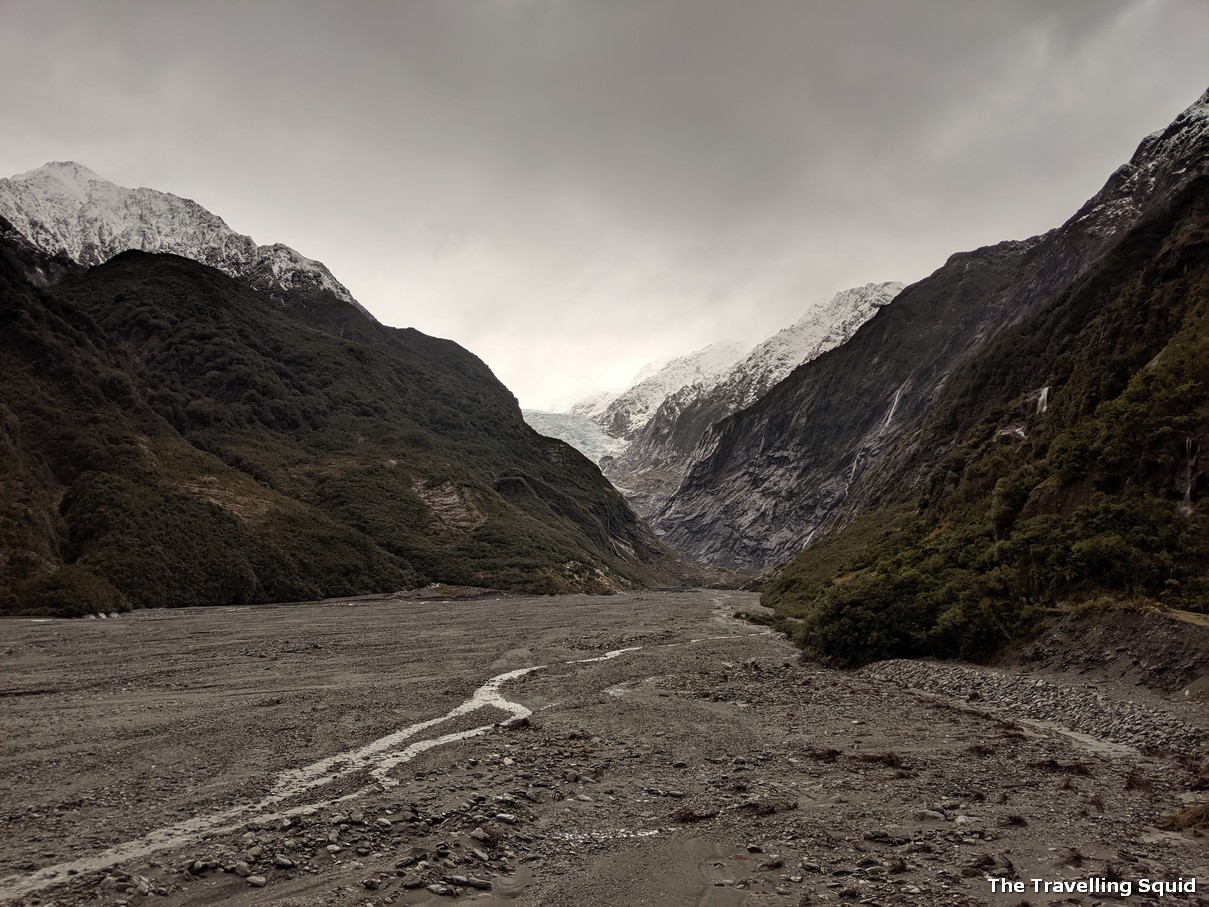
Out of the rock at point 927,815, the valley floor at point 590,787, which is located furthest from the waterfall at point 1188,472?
the rock at point 927,815

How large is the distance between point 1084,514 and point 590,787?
1333 inches

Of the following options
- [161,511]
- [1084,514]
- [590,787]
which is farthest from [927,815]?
[161,511]

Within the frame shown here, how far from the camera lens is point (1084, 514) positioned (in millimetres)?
39344

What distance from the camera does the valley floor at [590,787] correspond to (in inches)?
528

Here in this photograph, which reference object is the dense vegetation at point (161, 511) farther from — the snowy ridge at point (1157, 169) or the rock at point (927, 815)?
the snowy ridge at point (1157, 169)

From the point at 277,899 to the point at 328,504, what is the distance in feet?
594

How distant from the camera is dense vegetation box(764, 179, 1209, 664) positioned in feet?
118

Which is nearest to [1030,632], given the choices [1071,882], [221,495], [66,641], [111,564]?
[1071,882]

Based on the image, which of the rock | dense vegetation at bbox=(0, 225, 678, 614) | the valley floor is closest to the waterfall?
the valley floor

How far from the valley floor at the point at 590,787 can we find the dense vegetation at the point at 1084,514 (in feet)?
15.4

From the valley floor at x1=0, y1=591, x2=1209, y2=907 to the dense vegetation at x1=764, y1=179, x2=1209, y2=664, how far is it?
4.69 metres

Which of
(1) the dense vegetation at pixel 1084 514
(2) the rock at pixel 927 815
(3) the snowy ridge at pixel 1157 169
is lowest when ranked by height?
(2) the rock at pixel 927 815

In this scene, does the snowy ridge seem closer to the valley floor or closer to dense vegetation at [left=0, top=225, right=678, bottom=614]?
dense vegetation at [left=0, top=225, right=678, bottom=614]

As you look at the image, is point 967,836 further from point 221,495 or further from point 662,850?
point 221,495
